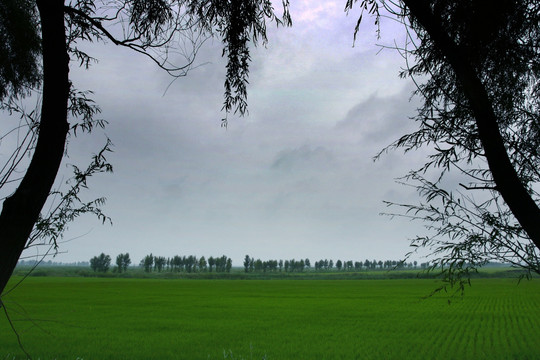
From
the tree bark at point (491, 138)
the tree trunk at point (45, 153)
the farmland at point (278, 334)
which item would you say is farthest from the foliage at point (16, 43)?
the farmland at point (278, 334)

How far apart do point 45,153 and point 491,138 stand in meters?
3.44

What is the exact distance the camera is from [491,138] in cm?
306

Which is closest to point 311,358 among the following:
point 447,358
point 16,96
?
point 447,358

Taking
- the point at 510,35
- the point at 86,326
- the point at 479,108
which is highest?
the point at 510,35

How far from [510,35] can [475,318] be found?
32204 mm

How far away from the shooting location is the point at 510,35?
13.3 feet

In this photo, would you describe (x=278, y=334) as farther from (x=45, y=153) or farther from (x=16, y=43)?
(x=45, y=153)

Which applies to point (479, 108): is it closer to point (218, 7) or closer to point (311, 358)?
point (218, 7)

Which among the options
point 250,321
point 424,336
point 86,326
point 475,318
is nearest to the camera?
point 424,336

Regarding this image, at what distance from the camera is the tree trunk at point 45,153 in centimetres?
282

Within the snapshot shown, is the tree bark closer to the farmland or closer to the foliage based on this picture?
the foliage

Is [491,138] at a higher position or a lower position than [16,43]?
lower

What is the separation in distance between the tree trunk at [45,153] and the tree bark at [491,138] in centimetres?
289

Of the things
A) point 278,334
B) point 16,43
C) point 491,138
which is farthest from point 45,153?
point 278,334
